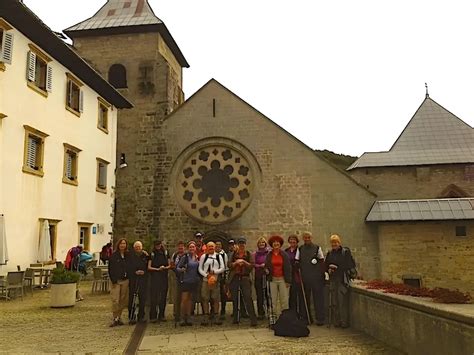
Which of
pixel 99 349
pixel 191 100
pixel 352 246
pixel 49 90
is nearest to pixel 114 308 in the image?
pixel 99 349

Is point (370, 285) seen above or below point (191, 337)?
above

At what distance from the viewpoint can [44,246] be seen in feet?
48.7

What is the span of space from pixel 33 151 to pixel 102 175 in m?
5.55

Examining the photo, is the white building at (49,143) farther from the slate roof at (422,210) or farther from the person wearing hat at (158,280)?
the slate roof at (422,210)

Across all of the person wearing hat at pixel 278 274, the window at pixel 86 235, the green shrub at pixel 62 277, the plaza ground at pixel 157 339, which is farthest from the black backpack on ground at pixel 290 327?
the window at pixel 86 235

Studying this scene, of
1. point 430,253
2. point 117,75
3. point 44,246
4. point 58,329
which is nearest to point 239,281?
point 58,329

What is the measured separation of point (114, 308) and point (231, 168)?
39.9 ft

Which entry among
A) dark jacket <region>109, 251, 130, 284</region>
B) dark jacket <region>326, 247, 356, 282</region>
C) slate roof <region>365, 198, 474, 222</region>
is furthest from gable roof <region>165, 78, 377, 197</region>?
dark jacket <region>109, 251, 130, 284</region>

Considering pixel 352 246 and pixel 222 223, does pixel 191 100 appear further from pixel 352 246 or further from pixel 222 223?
pixel 352 246

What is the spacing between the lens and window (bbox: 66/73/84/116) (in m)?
17.6

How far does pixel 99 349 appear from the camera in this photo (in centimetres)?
678

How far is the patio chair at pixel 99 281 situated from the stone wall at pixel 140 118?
253 inches

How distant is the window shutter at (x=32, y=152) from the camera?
14895mm

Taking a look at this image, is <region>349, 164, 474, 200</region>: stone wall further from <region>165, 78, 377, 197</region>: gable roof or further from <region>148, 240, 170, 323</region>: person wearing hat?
<region>148, 240, 170, 323</region>: person wearing hat
